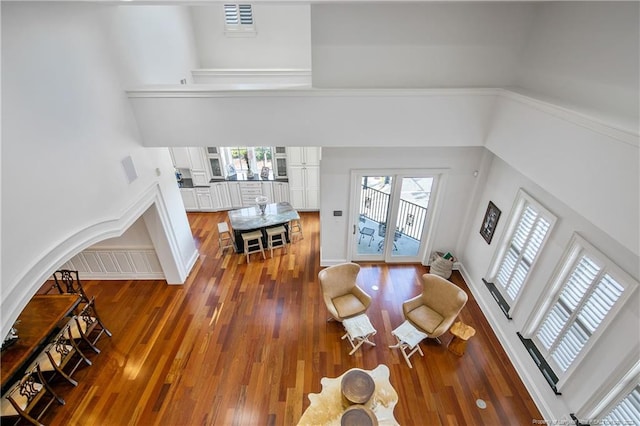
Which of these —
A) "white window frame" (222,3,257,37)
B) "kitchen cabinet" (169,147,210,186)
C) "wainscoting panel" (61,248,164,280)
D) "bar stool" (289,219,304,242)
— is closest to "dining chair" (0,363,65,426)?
"wainscoting panel" (61,248,164,280)

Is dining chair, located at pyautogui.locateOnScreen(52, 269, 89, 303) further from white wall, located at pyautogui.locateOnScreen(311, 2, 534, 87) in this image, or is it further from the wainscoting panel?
white wall, located at pyautogui.locateOnScreen(311, 2, 534, 87)

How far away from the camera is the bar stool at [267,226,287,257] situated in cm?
679

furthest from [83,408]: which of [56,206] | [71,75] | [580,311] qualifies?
[580,311]

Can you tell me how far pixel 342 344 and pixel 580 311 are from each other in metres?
3.22

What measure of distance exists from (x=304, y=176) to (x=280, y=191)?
2.97ft

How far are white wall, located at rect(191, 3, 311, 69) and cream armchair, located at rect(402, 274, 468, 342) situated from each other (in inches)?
260

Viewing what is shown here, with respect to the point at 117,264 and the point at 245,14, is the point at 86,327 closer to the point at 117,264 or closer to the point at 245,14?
the point at 117,264

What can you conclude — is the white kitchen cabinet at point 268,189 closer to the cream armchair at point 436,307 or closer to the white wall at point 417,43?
the white wall at point 417,43

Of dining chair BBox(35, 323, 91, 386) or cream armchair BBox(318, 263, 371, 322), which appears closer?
dining chair BBox(35, 323, 91, 386)

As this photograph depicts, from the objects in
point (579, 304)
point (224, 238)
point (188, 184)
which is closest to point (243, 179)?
point (188, 184)

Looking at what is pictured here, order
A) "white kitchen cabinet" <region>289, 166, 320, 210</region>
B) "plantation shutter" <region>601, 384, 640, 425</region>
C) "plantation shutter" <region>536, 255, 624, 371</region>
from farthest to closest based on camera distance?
1. "white kitchen cabinet" <region>289, 166, 320, 210</region>
2. "plantation shutter" <region>536, 255, 624, 371</region>
3. "plantation shutter" <region>601, 384, 640, 425</region>

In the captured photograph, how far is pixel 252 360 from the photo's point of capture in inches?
180

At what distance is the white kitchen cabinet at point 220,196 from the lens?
Result: 27.6 ft

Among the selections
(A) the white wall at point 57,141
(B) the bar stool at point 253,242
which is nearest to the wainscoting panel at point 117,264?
(B) the bar stool at point 253,242
